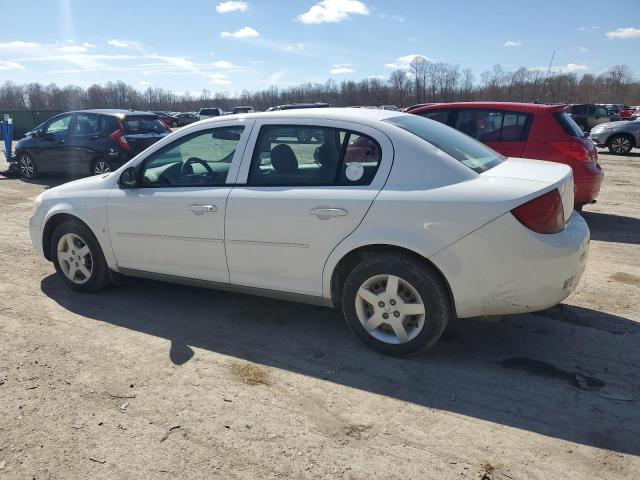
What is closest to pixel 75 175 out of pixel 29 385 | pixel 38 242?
pixel 38 242

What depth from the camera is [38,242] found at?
5.25 meters

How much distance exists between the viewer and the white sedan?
3.32 meters

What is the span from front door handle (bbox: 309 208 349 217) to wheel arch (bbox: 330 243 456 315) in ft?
0.86

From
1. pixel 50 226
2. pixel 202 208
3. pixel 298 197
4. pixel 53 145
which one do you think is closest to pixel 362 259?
pixel 298 197

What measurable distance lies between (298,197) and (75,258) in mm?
2552

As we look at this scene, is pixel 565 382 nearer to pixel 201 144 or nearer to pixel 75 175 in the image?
pixel 201 144

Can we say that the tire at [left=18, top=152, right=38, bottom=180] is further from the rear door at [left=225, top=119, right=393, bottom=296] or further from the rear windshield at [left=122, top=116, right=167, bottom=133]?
the rear door at [left=225, top=119, right=393, bottom=296]

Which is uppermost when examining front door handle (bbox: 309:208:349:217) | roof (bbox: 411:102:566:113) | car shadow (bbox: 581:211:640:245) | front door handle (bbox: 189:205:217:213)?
roof (bbox: 411:102:566:113)

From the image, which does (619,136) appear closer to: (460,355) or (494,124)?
(494,124)

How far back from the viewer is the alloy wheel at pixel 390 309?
3.55 meters

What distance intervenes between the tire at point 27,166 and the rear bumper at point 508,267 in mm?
12316

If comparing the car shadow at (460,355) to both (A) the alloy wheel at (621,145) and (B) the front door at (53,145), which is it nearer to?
(B) the front door at (53,145)

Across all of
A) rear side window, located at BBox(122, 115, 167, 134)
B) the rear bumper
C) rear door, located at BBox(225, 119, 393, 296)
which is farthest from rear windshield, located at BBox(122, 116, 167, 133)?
the rear bumper

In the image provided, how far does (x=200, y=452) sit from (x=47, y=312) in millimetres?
2626
